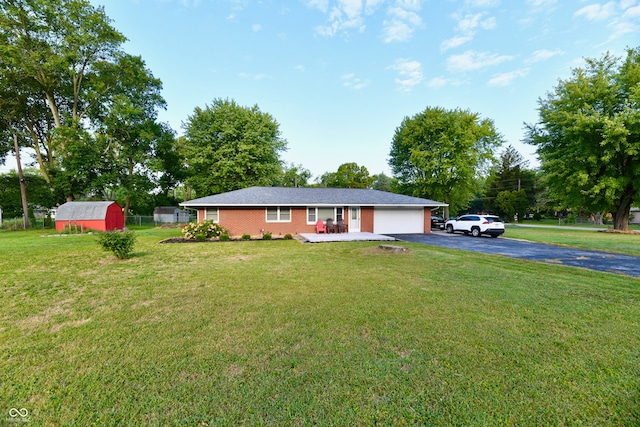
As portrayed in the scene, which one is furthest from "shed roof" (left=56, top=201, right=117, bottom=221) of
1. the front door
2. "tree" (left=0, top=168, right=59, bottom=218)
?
the front door

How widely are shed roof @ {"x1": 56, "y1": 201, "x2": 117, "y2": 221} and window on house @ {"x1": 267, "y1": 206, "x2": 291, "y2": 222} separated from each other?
42.2 feet

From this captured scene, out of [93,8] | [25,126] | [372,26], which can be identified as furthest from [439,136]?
[25,126]

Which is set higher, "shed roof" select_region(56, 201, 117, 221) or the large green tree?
the large green tree

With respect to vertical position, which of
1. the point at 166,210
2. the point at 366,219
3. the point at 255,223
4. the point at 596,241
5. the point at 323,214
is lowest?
the point at 596,241

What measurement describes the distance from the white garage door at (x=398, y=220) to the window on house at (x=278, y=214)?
20.0ft

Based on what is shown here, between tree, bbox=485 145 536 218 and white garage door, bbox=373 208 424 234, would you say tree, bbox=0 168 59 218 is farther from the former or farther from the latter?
tree, bbox=485 145 536 218

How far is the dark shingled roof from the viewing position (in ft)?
50.0

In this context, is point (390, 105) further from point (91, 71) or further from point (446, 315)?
point (91, 71)

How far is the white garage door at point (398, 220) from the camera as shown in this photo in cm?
1795

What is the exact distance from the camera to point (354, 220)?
1744cm

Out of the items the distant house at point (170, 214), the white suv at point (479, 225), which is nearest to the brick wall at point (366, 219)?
the white suv at point (479, 225)

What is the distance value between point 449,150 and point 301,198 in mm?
16618

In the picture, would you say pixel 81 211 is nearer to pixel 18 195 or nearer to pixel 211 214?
pixel 211 214

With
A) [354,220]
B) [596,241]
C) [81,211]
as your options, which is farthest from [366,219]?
[81,211]
